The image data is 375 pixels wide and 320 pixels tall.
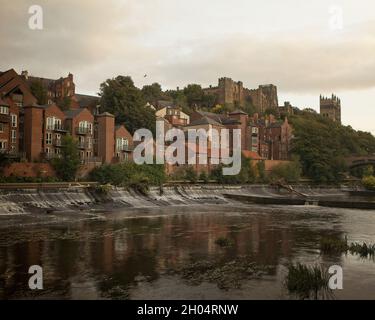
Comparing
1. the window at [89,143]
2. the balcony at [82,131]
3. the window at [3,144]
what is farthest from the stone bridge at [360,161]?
the window at [3,144]

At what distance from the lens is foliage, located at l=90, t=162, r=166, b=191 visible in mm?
56000

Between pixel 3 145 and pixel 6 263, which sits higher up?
pixel 3 145

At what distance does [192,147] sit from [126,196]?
95.0 ft

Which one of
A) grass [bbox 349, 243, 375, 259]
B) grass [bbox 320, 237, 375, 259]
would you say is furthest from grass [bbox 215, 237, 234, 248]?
grass [bbox 349, 243, 375, 259]

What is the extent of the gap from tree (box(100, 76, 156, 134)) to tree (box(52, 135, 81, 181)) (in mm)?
19886

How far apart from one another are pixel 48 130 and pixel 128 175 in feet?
44.1

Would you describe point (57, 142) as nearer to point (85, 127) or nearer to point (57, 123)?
point (57, 123)

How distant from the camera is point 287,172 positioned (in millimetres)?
87062

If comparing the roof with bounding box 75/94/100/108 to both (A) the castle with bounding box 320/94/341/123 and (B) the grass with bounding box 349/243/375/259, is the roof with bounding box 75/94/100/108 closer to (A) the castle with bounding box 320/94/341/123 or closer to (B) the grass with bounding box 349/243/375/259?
(B) the grass with bounding box 349/243/375/259

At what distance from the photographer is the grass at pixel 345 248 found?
22.0m

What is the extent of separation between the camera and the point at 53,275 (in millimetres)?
17422

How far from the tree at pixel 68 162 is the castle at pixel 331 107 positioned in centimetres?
15463
